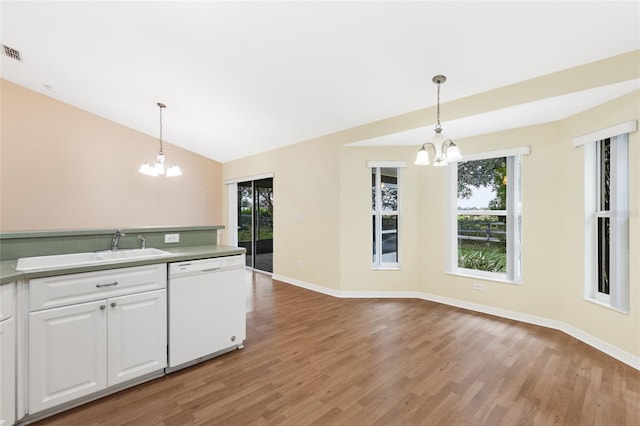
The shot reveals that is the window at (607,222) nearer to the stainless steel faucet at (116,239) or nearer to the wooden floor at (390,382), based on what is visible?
the wooden floor at (390,382)

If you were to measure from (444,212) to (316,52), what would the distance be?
2683 mm

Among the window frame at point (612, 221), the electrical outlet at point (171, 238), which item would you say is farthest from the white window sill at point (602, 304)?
the electrical outlet at point (171, 238)

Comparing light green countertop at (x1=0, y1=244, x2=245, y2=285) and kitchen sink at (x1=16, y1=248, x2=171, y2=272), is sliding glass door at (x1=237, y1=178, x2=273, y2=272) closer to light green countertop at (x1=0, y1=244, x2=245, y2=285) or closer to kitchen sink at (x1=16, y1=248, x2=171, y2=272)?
light green countertop at (x1=0, y1=244, x2=245, y2=285)

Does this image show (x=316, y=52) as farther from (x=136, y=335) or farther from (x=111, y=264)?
(x=136, y=335)

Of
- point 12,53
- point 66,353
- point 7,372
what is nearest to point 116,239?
point 66,353

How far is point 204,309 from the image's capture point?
2420 mm

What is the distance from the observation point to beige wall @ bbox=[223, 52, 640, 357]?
257cm

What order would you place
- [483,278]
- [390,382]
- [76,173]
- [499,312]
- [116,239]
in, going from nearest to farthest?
[390,382] → [116,239] → [499,312] → [483,278] → [76,173]

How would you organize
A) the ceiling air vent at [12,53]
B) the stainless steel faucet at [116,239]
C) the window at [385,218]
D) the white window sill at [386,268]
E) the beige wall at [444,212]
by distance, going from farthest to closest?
the window at [385,218]
the white window sill at [386,268]
the ceiling air vent at [12,53]
the beige wall at [444,212]
the stainless steel faucet at [116,239]

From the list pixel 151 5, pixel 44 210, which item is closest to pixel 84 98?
pixel 44 210

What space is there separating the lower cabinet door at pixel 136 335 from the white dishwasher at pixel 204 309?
0.07 m

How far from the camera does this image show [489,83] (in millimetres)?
2771

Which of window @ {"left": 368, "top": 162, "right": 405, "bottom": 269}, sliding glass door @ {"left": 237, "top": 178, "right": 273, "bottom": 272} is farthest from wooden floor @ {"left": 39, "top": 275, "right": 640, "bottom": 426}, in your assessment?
sliding glass door @ {"left": 237, "top": 178, "right": 273, "bottom": 272}

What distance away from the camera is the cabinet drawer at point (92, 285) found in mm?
1732
